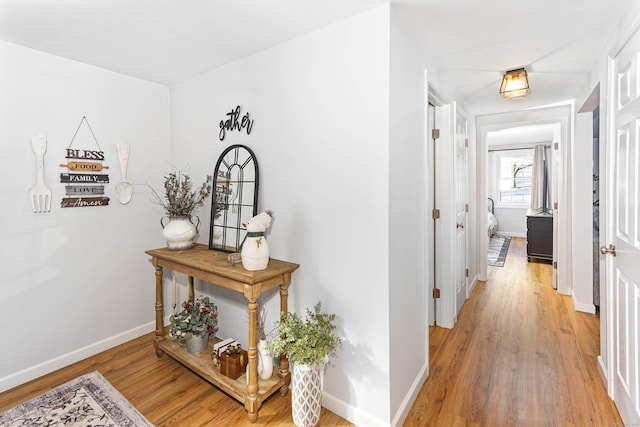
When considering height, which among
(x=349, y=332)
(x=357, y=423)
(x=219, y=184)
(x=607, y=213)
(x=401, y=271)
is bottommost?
(x=357, y=423)

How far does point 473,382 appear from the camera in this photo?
2.23 meters

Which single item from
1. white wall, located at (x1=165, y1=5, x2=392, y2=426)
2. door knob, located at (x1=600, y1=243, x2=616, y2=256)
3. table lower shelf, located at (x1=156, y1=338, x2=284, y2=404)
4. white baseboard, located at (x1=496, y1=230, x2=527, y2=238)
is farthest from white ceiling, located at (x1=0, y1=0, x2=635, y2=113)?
white baseboard, located at (x1=496, y1=230, x2=527, y2=238)

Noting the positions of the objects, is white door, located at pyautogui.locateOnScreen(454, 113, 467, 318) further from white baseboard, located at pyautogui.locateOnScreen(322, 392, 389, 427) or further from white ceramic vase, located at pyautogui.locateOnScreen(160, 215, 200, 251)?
white ceramic vase, located at pyautogui.locateOnScreen(160, 215, 200, 251)

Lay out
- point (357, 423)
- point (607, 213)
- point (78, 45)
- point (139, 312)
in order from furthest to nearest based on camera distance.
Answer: point (139, 312)
point (78, 45)
point (607, 213)
point (357, 423)

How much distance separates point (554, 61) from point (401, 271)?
79.5 inches

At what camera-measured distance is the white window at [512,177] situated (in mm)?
7863

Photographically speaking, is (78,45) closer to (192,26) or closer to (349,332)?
(192,26)

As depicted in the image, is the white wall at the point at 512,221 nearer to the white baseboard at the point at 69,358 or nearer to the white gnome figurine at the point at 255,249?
the white gnome figurine at the point at 255,249

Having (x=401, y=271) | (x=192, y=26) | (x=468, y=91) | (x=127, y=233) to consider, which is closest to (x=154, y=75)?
(x=192, y=26)

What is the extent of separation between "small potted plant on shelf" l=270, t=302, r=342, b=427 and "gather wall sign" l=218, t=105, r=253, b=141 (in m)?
1.37

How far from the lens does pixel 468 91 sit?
10.4 feet

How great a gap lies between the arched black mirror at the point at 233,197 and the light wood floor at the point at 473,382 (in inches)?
39.2

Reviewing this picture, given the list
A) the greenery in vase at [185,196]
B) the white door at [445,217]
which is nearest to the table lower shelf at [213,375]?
the greenery in vase at [185,196]

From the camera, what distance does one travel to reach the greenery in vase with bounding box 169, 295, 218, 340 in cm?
232
